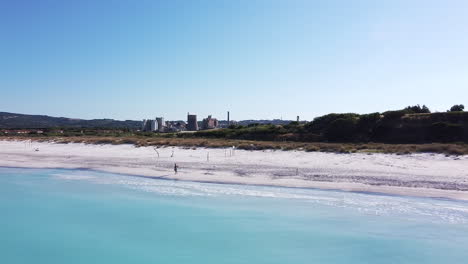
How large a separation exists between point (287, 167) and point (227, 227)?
841 cm

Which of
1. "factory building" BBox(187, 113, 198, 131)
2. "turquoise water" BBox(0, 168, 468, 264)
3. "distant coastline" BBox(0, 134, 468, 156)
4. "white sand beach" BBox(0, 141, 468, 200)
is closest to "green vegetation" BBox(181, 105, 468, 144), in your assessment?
"distant coastline" BBox(0, 134, 468, 156)

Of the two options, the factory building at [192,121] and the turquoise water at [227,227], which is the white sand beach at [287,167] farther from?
the factory building at [192,121]

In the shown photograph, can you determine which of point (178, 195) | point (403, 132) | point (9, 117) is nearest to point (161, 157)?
point (178, 195)

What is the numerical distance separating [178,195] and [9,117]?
382 ft

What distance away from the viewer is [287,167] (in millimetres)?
18266

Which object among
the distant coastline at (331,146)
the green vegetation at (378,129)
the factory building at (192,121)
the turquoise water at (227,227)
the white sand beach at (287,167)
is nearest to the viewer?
the turquoise water at (227,227)

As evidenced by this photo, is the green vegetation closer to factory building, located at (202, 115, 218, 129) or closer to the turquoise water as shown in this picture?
the turquoise water

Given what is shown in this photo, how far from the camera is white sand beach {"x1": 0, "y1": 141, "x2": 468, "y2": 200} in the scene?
14.2 metres

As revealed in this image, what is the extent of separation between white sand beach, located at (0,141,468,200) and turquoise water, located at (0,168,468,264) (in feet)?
4.43

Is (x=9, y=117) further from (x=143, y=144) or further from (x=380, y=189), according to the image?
(x=380, y=189)

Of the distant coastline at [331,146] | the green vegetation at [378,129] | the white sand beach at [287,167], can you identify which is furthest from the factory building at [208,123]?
the white sand beach at [287,167]

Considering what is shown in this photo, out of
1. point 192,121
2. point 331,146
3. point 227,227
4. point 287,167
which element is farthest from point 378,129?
point 192,121

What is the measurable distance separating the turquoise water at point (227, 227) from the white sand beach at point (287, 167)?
1.35 metres

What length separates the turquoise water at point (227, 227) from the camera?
8.57 metres
